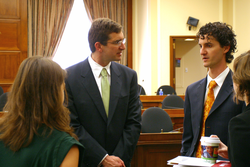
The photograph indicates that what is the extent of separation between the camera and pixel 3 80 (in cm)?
873

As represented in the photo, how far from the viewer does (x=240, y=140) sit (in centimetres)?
125

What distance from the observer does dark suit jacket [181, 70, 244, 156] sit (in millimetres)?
1824

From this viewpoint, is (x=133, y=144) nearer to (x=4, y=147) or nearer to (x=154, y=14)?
(x=4, y=147)

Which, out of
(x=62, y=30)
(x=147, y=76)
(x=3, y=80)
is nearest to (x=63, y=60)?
(x=62, y=30)

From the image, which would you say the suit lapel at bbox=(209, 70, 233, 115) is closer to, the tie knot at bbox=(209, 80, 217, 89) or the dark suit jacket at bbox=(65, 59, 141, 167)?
the tie knot at bbox=(209, 80, 217, 89)

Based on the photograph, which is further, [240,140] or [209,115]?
[209,115]

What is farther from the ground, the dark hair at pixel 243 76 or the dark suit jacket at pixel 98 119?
the dark hair at pixel 243 76

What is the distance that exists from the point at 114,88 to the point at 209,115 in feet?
2.34

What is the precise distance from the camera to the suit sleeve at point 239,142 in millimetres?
1229

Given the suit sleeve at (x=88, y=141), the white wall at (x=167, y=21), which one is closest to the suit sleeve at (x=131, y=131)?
the suit sleeve at (x=88, y=141)

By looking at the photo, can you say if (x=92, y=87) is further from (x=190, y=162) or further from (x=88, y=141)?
(x=190, y=162)

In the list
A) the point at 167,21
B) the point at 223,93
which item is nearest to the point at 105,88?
the point at 223,93

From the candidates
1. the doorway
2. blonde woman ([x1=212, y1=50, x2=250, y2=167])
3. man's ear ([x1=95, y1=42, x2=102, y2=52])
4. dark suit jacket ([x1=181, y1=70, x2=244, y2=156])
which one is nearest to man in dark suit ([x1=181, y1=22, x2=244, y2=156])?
dark suit jacket ([x1=181, y1=70, x2=244, y2=156])

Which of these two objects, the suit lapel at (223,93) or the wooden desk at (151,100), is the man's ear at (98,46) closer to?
the suit lapel at (223,93)
